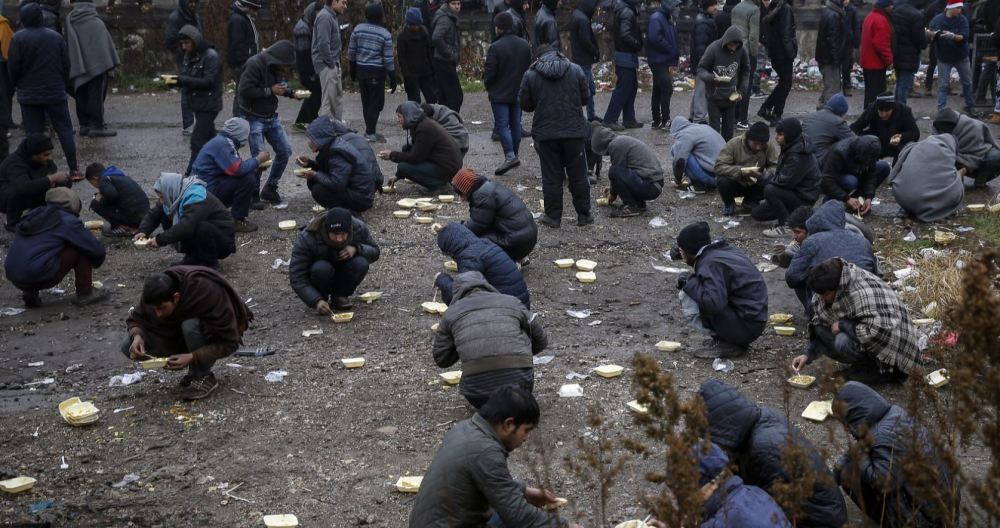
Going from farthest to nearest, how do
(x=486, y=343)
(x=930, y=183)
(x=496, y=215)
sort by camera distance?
(x=930, y=183), (x=496, y=215), (x=486, y=343)

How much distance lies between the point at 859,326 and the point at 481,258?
2.71 meters

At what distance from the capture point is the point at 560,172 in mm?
11000

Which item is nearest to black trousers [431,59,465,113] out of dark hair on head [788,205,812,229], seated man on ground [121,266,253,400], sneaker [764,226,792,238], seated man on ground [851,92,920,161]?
seated man on ground [851,92,920,161]

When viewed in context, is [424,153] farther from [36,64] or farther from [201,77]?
[36,64]

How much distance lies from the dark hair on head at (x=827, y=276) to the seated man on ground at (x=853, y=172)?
12.8 ft

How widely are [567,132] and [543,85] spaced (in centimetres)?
53

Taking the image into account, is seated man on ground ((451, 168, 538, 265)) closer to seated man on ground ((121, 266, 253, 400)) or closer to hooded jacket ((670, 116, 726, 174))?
seated man on ground ((121, 266, 253, 400))

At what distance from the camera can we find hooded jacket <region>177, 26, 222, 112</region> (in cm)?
1242

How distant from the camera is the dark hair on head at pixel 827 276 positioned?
286 inches

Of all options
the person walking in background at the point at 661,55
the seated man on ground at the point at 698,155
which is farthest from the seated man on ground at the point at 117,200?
the person walking in background at the point at 661,55

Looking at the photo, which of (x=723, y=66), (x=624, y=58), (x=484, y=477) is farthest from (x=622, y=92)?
(x=484, y=477)

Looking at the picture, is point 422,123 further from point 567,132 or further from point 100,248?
point 100,248

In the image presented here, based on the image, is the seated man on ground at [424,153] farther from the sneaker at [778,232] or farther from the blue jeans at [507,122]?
the sneaker at [778,232]

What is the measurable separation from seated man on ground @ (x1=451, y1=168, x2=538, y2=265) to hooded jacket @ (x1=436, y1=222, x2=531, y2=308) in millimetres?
1064
